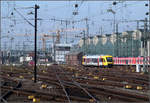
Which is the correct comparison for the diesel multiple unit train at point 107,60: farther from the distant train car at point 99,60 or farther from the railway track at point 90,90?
the railway track at point 90,90

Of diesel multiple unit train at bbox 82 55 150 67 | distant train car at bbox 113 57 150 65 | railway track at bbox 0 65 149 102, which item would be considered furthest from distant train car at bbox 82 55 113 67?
railway track at bbox 0 65 149 102

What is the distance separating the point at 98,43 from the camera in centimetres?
9688

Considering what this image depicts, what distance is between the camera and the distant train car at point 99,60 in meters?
50.0

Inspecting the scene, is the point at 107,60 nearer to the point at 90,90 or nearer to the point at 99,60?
the point at 99,60

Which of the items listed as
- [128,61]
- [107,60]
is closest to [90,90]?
[107,60]

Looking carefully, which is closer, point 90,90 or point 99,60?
point 90,90

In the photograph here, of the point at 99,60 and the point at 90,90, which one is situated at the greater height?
the point at 99,60

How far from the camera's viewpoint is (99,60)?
51.2m

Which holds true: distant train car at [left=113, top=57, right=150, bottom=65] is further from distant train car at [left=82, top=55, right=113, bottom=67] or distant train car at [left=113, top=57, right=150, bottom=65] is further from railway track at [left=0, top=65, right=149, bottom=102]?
railway track at [left=0, top=65, right=149, bottom=102]

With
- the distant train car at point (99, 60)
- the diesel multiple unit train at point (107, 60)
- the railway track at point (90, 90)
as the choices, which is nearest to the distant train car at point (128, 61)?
the diesel multiple unit train at point (107, 60)

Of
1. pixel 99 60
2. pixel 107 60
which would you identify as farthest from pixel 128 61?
pixel 99 60

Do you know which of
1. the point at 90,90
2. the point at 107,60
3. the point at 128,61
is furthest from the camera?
the point at 128,61

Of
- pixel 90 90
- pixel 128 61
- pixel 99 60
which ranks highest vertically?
pixel 99 60

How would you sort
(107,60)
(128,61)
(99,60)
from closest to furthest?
(107,60), (99,60), (128,61)
